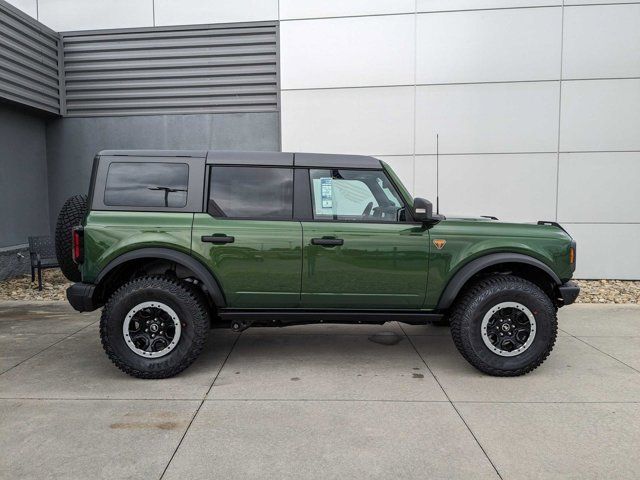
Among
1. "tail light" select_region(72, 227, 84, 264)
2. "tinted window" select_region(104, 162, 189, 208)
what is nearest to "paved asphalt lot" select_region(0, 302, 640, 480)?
"tail light" select_region(72, 227, 84, 264)

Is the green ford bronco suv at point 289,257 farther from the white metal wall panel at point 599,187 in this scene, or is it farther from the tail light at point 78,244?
the white metal wall panel at point 599,187

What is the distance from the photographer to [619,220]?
7.99 metres

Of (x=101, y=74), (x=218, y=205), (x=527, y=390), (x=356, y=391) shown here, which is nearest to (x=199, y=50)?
(x=101, y=74)

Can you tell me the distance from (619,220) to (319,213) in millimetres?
6675

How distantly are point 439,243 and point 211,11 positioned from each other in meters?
6.91

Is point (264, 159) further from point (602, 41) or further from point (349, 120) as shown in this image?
point (602, 41)

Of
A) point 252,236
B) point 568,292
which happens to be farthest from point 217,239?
point 568,292

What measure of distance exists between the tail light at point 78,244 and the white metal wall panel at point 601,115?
303 inches

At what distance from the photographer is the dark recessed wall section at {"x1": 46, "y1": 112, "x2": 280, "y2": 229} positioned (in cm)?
855

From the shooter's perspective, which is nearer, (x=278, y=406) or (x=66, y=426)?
(x=66, y=426)

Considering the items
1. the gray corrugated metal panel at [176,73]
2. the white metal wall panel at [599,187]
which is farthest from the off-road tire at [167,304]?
the white metal wall panel at [599,187]

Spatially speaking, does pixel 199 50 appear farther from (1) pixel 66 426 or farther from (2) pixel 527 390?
(2) pixel 527 390

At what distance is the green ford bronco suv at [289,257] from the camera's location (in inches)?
148

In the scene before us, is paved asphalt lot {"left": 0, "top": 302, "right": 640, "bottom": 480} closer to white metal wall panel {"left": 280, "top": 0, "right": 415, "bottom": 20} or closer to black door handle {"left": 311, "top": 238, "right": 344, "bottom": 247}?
black door handle {"left": 311, "top": 238, "right": 344, "bottom": 247}
